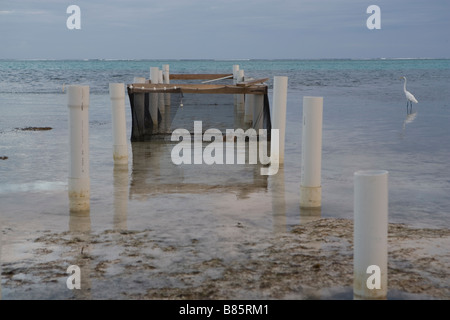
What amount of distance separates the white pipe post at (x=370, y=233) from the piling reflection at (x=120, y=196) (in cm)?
327

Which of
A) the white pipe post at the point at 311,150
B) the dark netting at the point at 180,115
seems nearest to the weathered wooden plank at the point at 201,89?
the dark netting at the point at 180,115

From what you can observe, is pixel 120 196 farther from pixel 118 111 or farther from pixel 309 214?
pixel 309 214

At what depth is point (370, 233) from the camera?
4875 millimetres

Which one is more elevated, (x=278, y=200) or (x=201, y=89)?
(x=201, y=89)

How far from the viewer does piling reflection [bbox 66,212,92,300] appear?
17.1 feet

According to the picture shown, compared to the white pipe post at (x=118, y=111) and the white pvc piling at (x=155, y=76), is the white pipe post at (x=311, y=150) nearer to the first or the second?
the white pipe post at (x=118, y=111)

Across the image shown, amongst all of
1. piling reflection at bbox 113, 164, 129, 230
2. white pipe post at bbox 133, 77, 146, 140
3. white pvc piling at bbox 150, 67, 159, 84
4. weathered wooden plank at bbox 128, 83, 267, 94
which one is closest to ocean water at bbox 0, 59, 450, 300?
piling reflection at bbox 113, 164, 129, 230

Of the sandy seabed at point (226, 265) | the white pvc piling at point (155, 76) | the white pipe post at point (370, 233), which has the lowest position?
the sandy seabed at point (226, 265)

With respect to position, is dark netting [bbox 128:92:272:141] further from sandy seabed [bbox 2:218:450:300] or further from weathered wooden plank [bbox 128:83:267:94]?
sandy seabed [bbox 2:218:450:300]

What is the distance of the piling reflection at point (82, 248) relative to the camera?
522 cm

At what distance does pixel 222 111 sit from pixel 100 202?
49.4 ft

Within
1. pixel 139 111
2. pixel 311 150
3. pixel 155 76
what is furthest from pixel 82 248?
pixel 155 76

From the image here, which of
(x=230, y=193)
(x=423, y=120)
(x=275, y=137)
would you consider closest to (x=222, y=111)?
(x=423, y=120)

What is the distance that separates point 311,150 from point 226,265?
252 cm
